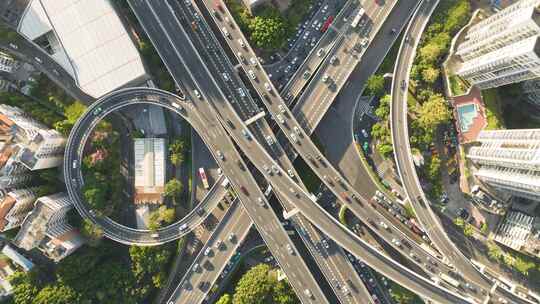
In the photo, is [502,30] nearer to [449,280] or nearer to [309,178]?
[309,178]

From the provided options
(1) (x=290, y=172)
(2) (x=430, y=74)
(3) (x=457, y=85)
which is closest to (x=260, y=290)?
(1) (x=290, y=172)

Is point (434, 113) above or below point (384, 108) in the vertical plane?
above

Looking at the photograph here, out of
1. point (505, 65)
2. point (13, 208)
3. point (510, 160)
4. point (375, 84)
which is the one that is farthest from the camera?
point (375, 84)

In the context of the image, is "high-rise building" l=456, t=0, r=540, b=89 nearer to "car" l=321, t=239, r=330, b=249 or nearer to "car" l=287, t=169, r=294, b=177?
"car" l=287, t=169, r=294, b=177

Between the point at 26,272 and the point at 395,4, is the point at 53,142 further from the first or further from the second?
the point at 395,4

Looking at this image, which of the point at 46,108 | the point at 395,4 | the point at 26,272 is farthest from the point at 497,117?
the point at 26,272
